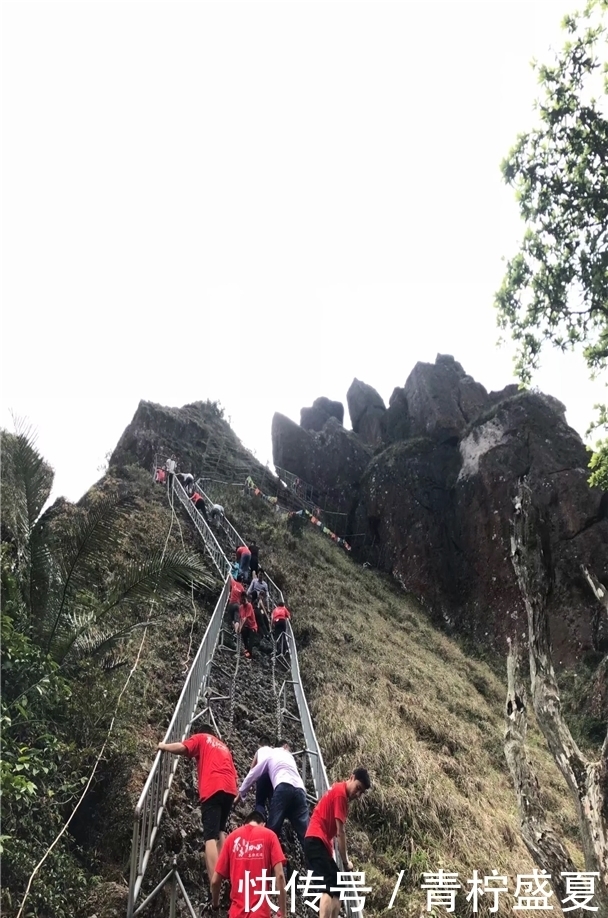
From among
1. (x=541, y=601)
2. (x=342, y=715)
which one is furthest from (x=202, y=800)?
(x=342, y=715)

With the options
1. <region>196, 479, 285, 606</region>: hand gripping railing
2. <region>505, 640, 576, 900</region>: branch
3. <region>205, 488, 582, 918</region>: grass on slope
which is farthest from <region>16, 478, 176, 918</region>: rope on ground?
<region>196, 479, 285, 606</region>: hand gripping railing

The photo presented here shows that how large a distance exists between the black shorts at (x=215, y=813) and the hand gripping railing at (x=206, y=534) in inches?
333

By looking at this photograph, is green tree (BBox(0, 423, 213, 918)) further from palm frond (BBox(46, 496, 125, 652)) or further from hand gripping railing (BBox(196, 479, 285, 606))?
hand gripping railing (BBox(196, 479, 285, 606))

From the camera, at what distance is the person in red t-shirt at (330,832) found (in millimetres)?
4730

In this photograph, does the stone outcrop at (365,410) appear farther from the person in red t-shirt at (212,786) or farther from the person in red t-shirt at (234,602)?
the person in red t-shirt at (212,786)

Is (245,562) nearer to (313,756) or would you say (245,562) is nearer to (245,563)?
(245,563)

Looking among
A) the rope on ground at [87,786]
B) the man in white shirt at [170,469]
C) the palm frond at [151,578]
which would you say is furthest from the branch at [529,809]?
the man in white shirt at [170,469]

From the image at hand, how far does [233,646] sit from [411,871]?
5.41m

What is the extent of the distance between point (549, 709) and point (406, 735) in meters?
5.01

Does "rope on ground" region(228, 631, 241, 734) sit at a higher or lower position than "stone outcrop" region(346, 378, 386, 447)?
lower

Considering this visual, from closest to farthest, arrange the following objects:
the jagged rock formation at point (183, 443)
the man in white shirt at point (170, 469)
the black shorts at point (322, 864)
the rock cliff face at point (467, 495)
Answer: the black shorts at point (322, 864), the rock cliff face at point (467, 495), the man in white shirt at point (170, 469), the jagged rock formation at point (183, 443)

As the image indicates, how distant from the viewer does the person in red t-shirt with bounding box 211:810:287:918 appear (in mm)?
3883

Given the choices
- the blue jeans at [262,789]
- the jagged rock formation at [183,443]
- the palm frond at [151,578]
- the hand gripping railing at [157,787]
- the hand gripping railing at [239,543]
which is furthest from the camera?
the jagged rock formation at [183,443]

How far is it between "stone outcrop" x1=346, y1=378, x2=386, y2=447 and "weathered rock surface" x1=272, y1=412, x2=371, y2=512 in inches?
54.0
